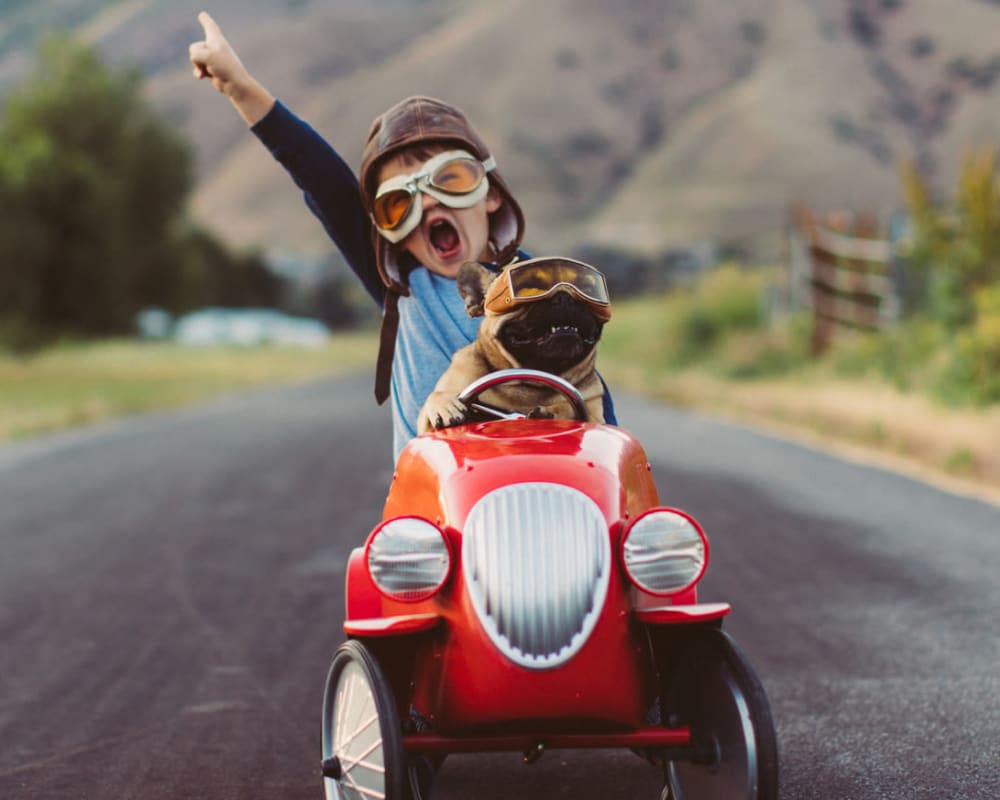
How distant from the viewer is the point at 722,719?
3.01 m

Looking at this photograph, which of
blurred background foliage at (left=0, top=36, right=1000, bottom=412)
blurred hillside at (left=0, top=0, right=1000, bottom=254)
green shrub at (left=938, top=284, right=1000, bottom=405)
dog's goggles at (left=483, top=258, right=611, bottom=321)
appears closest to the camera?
dog's goggles at (left=483, top=258, right=611, bottom=321)

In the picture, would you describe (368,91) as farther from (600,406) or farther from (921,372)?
(600,406)

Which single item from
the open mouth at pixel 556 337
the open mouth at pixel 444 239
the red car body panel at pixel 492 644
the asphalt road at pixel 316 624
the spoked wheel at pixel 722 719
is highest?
the open mouth at pixel 444 239

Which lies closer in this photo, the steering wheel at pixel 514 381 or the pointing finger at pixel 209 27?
the steering wheel at pixel 514 381

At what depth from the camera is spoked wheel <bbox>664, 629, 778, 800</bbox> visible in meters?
2.90

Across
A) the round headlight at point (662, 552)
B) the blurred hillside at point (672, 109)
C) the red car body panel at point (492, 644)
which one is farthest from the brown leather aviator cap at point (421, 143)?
the blurred hillside at point (672, 109)

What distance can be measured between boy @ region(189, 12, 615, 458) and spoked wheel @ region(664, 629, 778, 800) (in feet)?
4.03

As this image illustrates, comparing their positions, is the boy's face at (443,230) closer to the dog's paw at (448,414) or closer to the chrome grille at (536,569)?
the dog's paw at (448,414)

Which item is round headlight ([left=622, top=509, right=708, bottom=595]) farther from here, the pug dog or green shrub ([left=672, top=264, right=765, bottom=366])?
green shrub ([left=672, top=264, right=765, bottom=366])

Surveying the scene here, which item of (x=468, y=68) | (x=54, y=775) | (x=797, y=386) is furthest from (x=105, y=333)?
(x=468, y=68)

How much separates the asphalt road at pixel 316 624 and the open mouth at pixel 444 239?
156 centimetres

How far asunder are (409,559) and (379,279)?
1.61 metres

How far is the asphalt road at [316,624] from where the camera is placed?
4098 millimetres

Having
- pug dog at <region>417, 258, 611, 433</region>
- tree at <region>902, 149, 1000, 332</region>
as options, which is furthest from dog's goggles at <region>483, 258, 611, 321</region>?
tree at <region>902, 149, 1000, 332</region>
